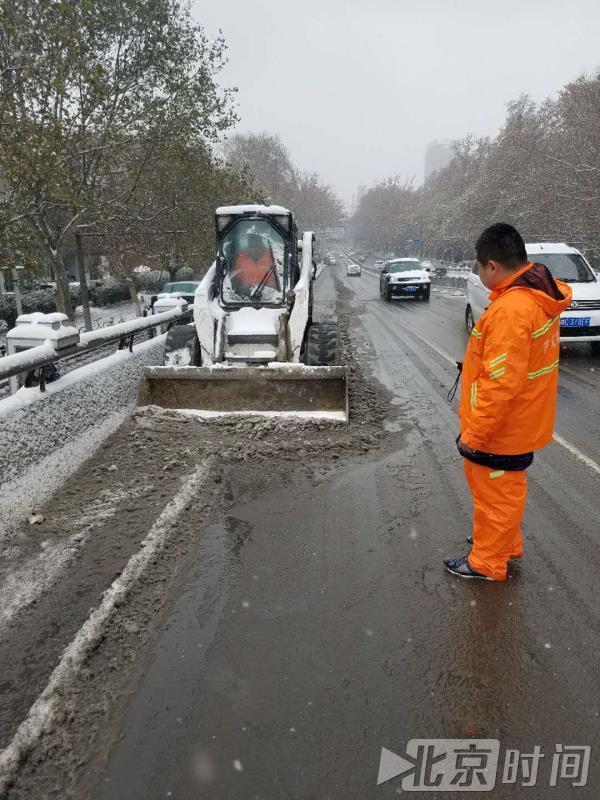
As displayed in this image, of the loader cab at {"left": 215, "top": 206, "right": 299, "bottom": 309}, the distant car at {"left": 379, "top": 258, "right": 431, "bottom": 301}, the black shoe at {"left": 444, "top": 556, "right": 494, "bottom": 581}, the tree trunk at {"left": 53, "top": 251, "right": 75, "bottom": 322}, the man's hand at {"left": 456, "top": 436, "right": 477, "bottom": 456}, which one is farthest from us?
the distant car at {"left": 379, "top": 258, "right": 431, "bottom": 301}

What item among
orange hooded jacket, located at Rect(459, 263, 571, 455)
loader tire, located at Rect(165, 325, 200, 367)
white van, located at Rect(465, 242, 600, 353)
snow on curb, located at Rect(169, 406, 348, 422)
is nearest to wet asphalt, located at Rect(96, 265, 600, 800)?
orange hooded jacket, located at Rect(459, 263, 571, 455)

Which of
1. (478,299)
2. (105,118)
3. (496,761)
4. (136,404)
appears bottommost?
(496,761)

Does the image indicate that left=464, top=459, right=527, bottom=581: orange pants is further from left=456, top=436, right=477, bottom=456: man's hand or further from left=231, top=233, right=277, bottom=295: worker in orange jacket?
left=231, top=233, right=277, bottom=295: worker in orange jacket

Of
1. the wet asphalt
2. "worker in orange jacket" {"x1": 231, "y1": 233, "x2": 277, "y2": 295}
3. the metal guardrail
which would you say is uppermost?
"worker in orange jacket" {"x1": 231, "y1": 233, "x2": 277, "y2": 295}

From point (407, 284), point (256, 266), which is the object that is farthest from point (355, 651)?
point (407, 284)

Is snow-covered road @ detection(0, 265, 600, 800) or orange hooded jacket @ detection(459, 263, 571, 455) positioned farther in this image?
orange hooded jacket @ detection(459, 263, 571, 455)

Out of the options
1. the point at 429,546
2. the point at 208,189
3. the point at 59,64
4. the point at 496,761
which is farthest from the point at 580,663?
the point at 208,189

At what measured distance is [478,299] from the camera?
42.9ft

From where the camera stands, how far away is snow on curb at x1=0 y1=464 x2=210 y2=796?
7.25ft

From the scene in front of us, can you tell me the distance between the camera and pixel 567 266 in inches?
460

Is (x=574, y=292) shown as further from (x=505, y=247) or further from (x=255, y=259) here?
(x=505, y=247)

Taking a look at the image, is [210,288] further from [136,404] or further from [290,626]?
[290,626]

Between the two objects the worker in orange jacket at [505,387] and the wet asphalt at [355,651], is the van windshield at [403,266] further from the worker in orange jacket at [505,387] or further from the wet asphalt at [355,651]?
the worker in orange jacket at [505,387]

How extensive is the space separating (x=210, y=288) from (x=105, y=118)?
9838 mm
